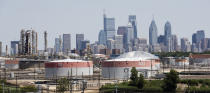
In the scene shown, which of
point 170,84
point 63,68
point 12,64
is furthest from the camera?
point 12,64

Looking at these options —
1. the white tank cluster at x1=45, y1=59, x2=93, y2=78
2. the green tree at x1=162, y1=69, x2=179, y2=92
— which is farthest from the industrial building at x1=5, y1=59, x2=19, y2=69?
the green tree at x1=162, y1=69, x2=179, y2=92

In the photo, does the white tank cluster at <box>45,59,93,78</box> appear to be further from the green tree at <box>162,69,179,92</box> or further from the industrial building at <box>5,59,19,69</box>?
the industrial building at <box>5,59,19,69</box>

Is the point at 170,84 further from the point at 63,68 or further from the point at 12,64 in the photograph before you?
the point at 12,64

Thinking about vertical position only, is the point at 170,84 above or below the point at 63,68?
below

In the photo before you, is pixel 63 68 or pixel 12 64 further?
pixel 12 64

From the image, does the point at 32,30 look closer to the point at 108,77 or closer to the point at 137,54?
the point at 137,54

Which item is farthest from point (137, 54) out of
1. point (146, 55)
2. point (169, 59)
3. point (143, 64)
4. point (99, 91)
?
point (99, 91)

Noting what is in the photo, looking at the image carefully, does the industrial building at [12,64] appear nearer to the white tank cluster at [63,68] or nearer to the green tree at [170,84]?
the white tank cluster at [63,68]

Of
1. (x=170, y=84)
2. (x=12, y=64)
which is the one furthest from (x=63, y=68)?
(x=12, y=64)

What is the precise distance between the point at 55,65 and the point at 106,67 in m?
12.8

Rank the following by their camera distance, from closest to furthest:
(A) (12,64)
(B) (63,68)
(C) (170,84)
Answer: (C) (170,84) < (B) (63,68) < (A) (12,64)

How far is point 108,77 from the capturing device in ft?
348

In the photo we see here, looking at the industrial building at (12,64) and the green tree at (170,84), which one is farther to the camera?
the industrial building at (12,64)

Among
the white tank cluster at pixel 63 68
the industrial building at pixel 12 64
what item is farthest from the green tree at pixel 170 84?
the industrial building at pixel 12 64
